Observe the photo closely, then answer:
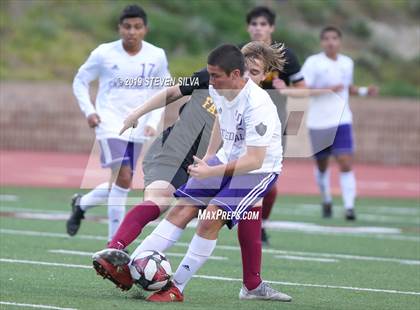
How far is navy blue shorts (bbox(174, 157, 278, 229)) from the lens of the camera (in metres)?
7.01

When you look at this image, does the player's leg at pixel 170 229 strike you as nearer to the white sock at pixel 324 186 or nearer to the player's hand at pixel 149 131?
the player's hand at pixel 149 131

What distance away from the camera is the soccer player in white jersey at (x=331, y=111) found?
14148 mm

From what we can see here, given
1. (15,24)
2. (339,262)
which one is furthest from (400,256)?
(15,24)

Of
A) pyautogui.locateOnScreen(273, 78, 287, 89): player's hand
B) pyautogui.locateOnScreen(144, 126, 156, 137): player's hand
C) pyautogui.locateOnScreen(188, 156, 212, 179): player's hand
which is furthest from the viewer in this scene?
pyautogui.locateOnScreen(273, 78, 287, 89): player's hand

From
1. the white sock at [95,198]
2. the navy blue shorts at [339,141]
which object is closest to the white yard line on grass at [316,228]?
the navy blue shorts at [339,141]

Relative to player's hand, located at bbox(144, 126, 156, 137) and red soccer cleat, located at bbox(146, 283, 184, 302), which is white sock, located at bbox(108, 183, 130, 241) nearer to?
player's hand, located at bbox(144, 126, 156, 137)

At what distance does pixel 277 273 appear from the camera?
883cm

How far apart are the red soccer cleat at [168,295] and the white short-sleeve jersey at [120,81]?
340 cm

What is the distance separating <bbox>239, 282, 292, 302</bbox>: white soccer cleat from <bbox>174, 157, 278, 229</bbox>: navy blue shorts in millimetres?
485

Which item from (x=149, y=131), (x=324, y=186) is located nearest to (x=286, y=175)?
(x=324, y=186)

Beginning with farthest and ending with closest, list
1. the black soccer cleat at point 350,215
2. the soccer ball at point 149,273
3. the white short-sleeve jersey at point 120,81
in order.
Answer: the black soccer cleat at point 350,215, the white short-sleeve jersey at point 120,81, the soccer ball at point 149,273

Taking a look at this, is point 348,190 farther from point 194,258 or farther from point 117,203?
point 194,258

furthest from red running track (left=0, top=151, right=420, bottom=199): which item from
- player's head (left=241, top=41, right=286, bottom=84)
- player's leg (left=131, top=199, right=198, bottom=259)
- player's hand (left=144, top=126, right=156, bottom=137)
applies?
player's leg (left=131, top=199, right=198, bottom=259)

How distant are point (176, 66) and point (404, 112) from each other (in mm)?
6594
